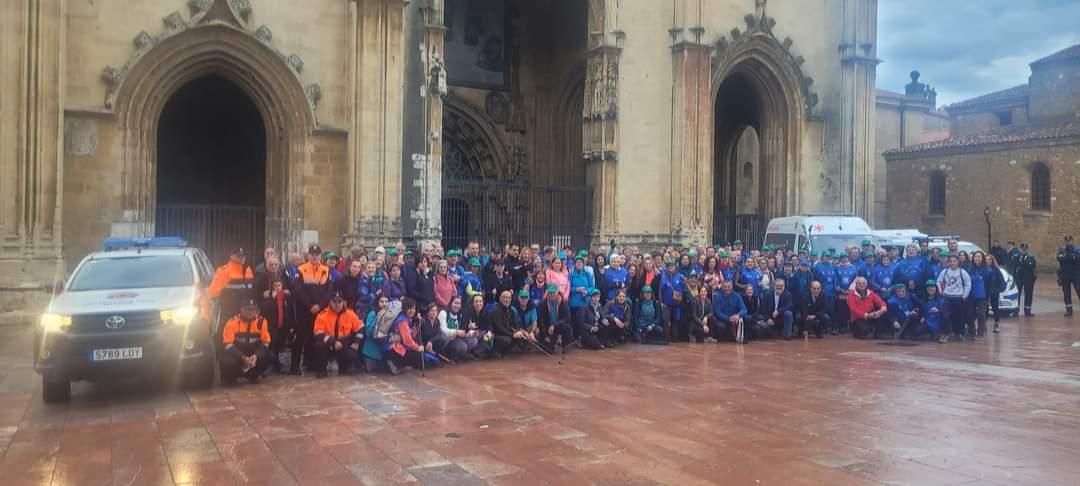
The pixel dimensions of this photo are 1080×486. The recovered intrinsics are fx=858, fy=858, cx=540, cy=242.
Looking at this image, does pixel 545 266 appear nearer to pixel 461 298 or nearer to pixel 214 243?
pixel 461 298

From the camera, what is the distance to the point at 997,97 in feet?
137

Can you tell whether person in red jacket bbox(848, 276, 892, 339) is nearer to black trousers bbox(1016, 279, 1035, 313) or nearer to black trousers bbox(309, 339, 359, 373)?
black trousers bbox(1016, 279, 1035, 313)

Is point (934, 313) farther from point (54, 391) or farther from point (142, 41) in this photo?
point (142, 41)

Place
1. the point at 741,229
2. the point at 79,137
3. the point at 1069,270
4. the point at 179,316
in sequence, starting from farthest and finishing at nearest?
1. the point at 741,229
2. the point at 1069,270
3. the point at 79,137
4. the point at 179,316

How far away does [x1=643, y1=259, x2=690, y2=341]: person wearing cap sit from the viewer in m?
14.0

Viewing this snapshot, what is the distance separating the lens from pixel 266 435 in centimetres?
742

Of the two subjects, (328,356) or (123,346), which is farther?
(328,356)

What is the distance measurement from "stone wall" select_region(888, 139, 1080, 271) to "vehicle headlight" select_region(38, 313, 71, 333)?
34.6 m

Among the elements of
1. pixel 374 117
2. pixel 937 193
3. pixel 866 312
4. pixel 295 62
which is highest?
pixel 295 62

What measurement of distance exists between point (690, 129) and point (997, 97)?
27.6 meters

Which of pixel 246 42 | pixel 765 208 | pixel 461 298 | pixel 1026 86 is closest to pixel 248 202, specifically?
pixel 246 42

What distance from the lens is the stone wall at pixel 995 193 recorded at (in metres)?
32.9

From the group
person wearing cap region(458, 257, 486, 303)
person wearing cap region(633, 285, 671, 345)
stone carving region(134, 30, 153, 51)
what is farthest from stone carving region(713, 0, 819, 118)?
stone carving region(134, 30, 153, 51)

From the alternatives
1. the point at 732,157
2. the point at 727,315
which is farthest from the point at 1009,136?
the point at 727,315
